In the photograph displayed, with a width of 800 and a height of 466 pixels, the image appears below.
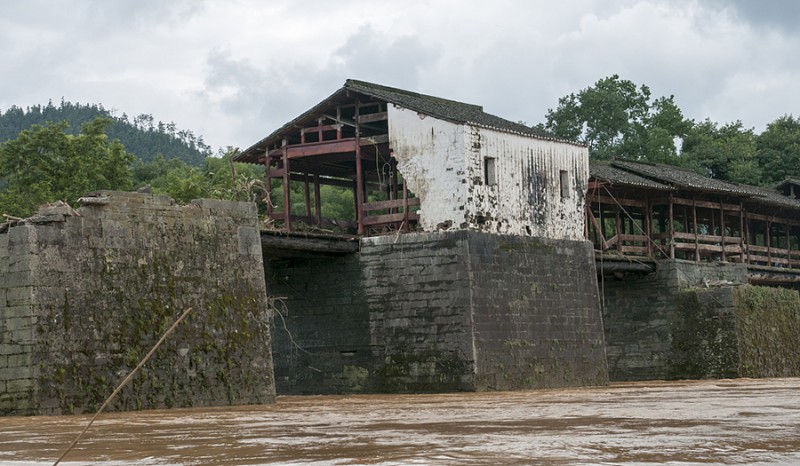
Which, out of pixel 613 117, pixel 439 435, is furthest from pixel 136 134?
pixel 439 435

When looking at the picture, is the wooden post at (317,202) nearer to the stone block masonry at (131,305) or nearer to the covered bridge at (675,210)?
the covered bridge at (675,210)

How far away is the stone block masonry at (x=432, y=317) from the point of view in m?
23.5

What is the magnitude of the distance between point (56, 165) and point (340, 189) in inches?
560

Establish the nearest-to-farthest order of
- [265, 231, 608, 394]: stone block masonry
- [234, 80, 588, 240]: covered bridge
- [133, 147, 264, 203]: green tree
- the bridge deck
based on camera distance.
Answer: the bridge deck
[265, 231, 608, 394]: stone block masonry
[234, 80, 588, 240]: covered bridge
[133, 147, 264, 203]: green tree

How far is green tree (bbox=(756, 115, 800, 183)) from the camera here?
50906 millimetres

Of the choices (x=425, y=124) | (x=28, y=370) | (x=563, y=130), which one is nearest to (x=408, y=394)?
(x=425, y=124)

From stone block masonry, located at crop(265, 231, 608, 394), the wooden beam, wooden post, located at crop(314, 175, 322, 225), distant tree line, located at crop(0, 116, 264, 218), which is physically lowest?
stone block masonry, located at crop(265, 231, 608, 394)

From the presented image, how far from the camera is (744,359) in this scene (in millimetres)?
30172

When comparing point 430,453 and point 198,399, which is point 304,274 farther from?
point 430,453

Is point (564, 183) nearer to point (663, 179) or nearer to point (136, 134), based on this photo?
point (663, 179)

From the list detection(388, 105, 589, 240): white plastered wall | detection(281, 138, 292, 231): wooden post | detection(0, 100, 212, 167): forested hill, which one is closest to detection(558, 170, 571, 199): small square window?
detection(388, 105, 589, 240): white plastered wall

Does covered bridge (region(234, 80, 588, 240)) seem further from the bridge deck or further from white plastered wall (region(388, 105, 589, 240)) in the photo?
the bridge deck

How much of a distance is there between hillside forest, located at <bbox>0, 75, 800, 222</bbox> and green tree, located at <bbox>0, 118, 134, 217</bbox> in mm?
29

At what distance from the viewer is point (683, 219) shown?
118ft
